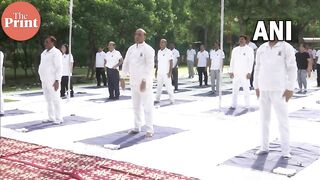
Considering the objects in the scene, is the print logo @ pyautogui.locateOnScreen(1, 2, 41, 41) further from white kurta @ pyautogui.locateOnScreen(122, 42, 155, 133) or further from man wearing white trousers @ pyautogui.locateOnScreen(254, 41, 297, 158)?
man wearing white trousers @ pyautogui.locateOnScreen(254, 41, 297, 158)

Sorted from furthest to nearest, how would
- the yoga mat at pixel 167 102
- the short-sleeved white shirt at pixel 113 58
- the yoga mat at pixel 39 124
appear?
1. the short-sleeved white shirt at pixel 113 58
2. the yoga mat at pixel 167 102
3. the yoga mat at pixel 39 124

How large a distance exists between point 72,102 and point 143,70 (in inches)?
225

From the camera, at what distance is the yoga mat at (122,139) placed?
7.60 m

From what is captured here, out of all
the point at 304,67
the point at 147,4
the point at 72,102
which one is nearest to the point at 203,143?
the point at 72,102

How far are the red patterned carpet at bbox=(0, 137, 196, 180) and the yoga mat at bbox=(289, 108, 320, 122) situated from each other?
218 inches

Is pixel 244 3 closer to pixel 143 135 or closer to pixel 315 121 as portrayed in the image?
pixel 315 121

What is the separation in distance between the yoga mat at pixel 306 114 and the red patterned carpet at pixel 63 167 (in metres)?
5.54

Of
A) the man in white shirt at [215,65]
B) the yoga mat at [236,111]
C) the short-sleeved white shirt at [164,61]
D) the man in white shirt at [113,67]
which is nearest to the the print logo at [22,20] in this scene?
the yoga mat at [236,111]

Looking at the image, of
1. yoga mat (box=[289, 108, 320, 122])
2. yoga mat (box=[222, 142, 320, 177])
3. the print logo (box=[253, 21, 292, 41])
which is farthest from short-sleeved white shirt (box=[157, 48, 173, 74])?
the print logo (box=[253, 21, 292, 41])

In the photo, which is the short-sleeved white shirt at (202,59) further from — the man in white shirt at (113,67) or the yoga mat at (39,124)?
the yoga mat at (39,124)

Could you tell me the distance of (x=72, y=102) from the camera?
44.0 feet

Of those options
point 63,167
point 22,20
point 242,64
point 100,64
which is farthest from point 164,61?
point 63,167

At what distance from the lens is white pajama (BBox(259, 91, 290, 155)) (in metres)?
6.62

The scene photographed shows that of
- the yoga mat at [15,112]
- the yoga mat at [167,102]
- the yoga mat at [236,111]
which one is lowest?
the yoga mat at [236,111]
